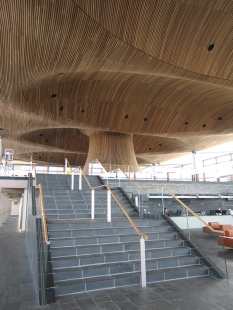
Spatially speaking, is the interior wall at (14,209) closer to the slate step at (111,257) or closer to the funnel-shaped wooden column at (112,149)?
the funnel-shaped wooden column at (112,149)

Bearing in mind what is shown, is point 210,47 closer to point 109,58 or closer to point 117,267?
point 109,58

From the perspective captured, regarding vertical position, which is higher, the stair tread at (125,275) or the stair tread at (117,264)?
the stair tread at (117,264)

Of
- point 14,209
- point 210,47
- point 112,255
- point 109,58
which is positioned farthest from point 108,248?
point 14,209

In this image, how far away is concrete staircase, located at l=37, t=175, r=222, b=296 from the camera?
4891 millimetres

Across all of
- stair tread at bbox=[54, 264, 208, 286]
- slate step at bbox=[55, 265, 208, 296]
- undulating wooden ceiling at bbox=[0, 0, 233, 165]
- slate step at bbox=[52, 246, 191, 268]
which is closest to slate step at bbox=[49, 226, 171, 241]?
slate step at bbox=[52, 246, 191, 268]

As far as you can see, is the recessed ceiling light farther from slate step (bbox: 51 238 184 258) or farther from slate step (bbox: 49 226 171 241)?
slate step (bbox: 51 238 184 258)

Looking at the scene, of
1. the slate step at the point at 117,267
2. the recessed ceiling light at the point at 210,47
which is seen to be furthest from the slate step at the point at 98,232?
the recessed ceiling light at the point at 210,47

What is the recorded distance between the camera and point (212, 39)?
8.05 meters

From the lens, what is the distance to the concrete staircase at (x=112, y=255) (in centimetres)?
489

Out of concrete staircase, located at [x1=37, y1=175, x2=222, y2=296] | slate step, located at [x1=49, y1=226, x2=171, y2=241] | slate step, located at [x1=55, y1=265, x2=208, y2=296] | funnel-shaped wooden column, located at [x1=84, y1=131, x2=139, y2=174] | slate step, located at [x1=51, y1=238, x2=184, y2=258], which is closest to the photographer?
slate step, located at [x1=55, y1=265, x2=208, y2=296]

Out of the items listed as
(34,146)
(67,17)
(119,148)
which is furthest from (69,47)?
(34,146)

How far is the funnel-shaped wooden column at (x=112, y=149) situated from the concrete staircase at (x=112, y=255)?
34.6 ft

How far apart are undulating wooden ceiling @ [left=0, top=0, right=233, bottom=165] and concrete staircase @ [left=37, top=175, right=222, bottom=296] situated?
464 cm

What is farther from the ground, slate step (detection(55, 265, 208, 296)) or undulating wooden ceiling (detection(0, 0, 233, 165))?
undulating wooden ceiling (detection(0, 0, 233, 165))
